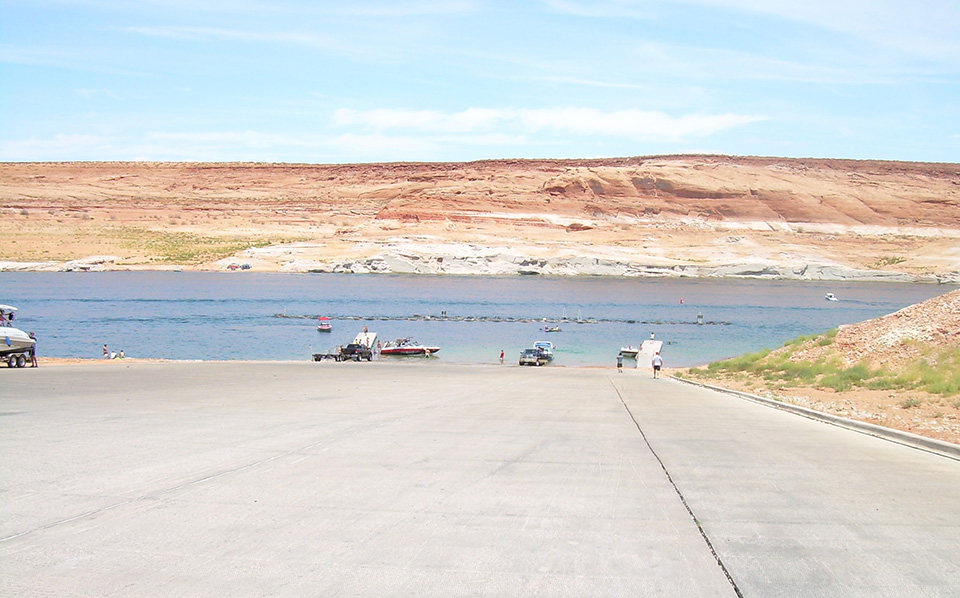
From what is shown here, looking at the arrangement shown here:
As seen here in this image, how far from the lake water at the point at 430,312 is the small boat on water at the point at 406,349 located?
1.10m

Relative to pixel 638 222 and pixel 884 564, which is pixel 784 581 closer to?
pixel 884 564

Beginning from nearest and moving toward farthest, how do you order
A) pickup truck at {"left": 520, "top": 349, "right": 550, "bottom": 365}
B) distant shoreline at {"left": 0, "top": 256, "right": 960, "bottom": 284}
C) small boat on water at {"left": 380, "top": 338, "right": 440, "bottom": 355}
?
pickup truck at {"left": 520, "top": 349, "right": 550, "bottom": 365}, small boat on water at {"left": 380, "top": 338, "right": 440, "bottom": 355}, distant shoreline at {"left": 0, "top": 256, "right": 960, "bottom": 284}

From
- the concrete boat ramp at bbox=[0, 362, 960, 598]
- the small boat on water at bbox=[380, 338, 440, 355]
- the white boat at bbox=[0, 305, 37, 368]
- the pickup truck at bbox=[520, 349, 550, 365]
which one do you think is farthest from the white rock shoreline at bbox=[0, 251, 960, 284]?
the concrete boat ramp at bbox=[0, 362, 960, 598]

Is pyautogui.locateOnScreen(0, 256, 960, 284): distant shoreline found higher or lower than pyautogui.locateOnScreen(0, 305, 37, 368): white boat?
higher

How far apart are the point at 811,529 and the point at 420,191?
133m

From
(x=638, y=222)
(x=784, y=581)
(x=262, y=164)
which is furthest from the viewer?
(x=262, y=164)

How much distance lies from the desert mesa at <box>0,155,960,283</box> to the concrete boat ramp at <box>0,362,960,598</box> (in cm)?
9050

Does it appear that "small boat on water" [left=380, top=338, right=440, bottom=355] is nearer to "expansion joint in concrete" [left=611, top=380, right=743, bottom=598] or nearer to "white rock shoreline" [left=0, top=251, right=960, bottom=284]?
"expansion joint in concrete" [left=611, top=380, right=743, bottom=598]

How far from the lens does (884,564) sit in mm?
6176

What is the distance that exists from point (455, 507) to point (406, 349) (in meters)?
39.9

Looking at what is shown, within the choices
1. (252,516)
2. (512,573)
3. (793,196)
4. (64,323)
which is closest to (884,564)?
(512,573)

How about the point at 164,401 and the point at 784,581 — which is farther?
the point at 164,401

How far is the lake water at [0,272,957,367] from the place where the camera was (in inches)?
1938

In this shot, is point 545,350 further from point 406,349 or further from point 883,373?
point 883,373
